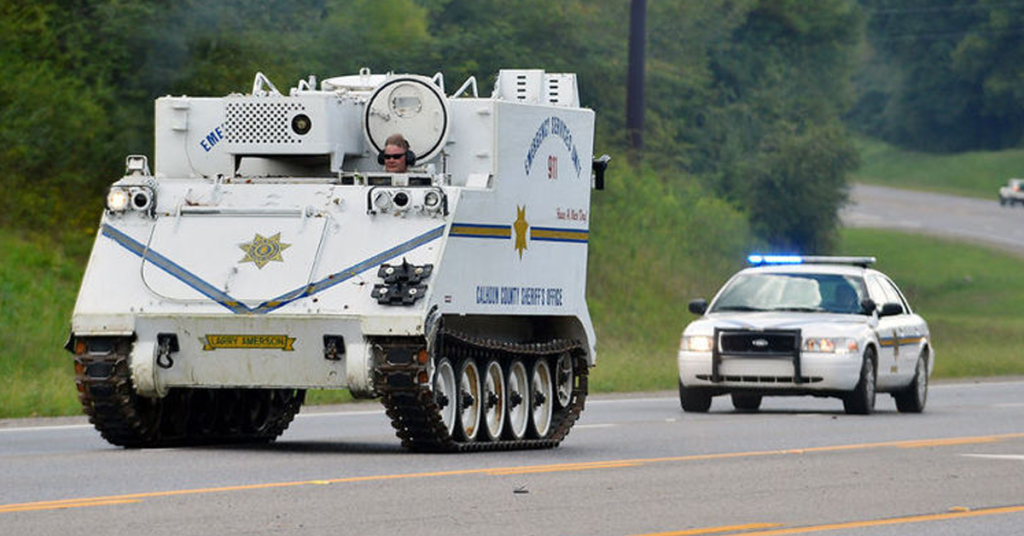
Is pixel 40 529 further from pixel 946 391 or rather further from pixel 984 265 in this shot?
pixel 984 265

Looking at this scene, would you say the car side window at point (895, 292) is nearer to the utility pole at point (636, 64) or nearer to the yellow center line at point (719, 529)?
the yellow center line at point (719, 529)

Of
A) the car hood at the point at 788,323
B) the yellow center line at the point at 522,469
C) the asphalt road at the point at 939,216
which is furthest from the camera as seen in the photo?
the asphalt road at the point at 939,216

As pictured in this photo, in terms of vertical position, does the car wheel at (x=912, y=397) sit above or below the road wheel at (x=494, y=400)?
below

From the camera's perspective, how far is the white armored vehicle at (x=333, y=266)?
57.0ft

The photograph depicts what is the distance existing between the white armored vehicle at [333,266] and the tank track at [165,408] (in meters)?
0.02

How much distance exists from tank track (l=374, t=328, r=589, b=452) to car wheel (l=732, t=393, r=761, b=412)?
28.4 feet

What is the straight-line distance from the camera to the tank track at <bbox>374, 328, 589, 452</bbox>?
55.9 ft

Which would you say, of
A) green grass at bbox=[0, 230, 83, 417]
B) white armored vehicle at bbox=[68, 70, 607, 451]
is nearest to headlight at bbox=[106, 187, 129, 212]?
white armored vehicle at bbox=[68, 70, 607, 451]

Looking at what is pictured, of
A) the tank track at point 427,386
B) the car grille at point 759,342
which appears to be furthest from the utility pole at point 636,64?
the tank track at point 427,386

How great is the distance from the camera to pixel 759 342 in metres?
25.8

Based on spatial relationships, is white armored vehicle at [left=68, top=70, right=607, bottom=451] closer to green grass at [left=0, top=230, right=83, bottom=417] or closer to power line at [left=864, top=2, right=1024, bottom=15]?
green grass at [left=0, top=230, right=83, bottom=417]

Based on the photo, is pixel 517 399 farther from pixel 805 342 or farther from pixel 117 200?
pixel 805 342

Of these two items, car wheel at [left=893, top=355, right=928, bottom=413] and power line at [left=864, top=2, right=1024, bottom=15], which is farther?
power line at [left=864, top=2, right=1024, bottom=15]

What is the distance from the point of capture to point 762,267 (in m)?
28.0
